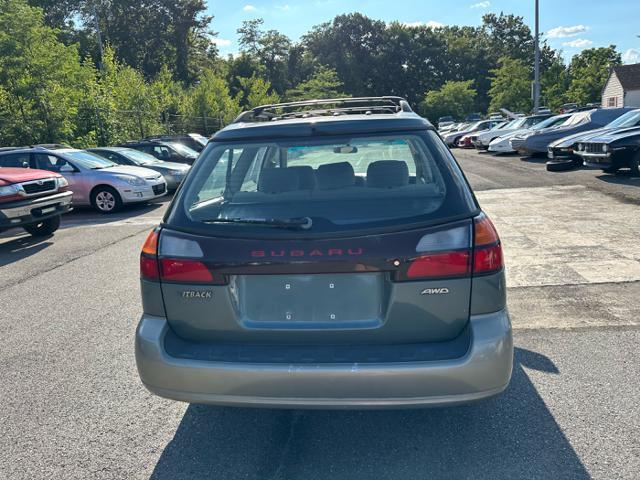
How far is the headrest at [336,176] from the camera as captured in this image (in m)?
2.81

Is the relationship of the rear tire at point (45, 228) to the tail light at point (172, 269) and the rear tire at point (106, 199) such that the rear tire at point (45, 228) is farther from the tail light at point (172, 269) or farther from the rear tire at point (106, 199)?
the tail light at point (172, 269)

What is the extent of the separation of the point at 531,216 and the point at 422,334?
723 centimetres

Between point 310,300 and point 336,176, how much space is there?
735mm

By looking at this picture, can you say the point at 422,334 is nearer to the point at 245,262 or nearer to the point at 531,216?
the point at 245,262

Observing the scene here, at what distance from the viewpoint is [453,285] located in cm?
244

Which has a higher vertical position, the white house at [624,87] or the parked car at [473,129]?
the white house at [624,87]

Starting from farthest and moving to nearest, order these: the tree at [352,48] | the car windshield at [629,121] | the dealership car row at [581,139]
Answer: the tree at [352,48]
the car windshield at [629,121]
the dealership car row at [581,139]

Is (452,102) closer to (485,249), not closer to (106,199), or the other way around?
(106,199)

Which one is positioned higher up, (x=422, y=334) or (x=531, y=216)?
(x=422, y=334)

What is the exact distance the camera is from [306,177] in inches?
112

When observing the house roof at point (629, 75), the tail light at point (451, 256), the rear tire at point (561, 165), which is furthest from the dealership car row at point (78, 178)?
the house roof at point (629, 75)

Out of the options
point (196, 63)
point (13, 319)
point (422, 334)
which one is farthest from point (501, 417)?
point (196, 63)

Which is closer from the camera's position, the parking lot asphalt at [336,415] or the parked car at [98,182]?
the parking lot asphalt at [336,415]

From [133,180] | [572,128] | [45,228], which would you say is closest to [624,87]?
[572,128]
